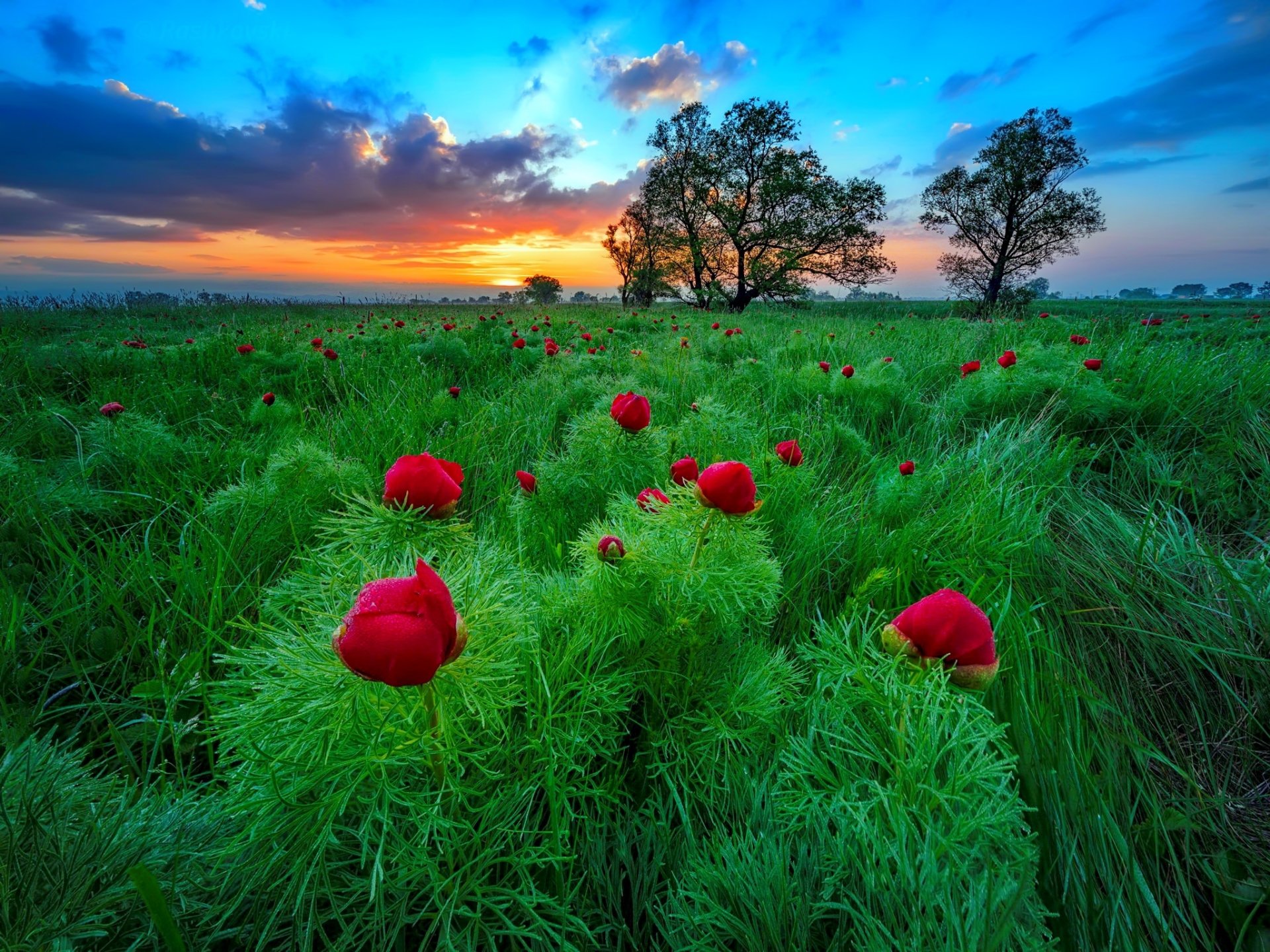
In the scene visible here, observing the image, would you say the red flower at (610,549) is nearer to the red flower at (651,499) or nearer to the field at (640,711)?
the field at (640,711)

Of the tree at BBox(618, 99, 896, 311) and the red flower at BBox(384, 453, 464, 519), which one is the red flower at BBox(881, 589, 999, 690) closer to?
the red flower at BBox(384, 453, 464, 519)

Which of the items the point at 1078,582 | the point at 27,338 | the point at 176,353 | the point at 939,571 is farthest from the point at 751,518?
the point at 27,338

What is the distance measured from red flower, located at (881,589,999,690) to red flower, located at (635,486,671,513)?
1.86 ft

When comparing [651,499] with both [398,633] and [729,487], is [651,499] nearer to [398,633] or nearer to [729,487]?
[729,487]

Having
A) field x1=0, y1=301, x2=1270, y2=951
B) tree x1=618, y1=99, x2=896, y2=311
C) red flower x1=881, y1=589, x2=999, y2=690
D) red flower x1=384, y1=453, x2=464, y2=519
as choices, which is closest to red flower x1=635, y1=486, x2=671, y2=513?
field x1=0, y1=301, x2=1270, y2=951

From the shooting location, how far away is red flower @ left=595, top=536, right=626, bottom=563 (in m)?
1.09

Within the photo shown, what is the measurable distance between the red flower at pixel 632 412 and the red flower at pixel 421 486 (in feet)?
2.48

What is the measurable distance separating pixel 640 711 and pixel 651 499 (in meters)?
0.57

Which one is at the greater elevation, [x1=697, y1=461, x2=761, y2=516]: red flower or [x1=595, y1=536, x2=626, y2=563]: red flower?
[x1=697, y1=461, x2=761, y2=516]: red flower

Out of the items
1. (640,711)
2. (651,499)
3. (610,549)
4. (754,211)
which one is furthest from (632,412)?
(754,211)

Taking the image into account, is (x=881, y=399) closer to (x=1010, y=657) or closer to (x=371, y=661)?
(x=1010, y=657)

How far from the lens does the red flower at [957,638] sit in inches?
35.9

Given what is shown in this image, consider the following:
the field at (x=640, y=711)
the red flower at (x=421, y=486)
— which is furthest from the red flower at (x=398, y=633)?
the red flower at (x=421, y=486)

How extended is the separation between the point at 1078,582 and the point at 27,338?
975 centimetres
